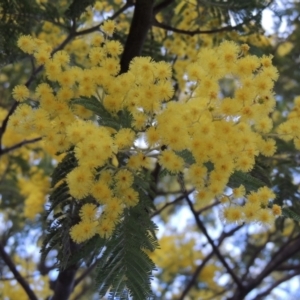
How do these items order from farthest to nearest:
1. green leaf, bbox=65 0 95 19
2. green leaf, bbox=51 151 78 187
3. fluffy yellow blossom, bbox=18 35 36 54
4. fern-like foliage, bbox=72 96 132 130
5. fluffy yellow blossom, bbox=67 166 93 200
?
green leaf, bbox=65 0 95 19 → green leaf, bbox=51 151 78 187 → fluffy yellow blossom, bbox=18 35 36 54 → fern-like foliage, bbox=72 96 132 130 → fluffy yellow blossom, bbox=67 166 93 200

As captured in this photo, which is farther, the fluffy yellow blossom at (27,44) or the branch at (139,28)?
the branch at (139,28)

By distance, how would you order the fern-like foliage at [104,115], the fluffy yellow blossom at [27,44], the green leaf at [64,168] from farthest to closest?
the green leaf at [64,168]
the fluffy yellow blossom at [27,44]
the fern-like foliage at [104,115]

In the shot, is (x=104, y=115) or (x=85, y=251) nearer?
(x=104, y=115)

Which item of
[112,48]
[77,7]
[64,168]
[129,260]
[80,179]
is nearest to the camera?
[80,179]

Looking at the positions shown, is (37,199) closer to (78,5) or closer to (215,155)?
(78,5)

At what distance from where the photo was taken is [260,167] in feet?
5.52

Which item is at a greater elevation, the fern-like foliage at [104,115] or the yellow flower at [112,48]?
the yellow flower at [112,48]

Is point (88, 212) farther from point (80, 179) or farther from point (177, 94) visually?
point (177, 94)

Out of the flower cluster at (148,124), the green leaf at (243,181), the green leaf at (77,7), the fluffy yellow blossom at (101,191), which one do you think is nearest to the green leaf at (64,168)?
the flower cluster at (148,124)

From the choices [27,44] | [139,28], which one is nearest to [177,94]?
[139,28]

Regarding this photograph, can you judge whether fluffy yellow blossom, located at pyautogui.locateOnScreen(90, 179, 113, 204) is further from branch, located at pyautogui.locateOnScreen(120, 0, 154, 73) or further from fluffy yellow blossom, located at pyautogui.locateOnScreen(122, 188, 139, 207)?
branch, located at pyautogui.locateOnScreen(120, 0, 154, 73)

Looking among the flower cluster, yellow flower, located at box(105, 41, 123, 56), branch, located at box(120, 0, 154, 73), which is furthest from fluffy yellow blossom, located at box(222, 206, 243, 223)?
branch, located at box(120, 0, 154, 73)

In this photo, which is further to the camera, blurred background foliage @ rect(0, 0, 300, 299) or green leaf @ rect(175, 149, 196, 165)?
blurred background foliage @ rect(0, 0, 300, 299)

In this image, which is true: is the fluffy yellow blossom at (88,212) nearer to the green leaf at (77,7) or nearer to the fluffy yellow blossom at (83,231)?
the fluffy yellow blossom at (83,231)
